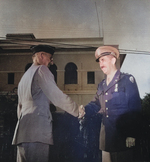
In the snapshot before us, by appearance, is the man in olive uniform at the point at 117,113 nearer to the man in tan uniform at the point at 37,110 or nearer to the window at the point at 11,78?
the man in tan uniform at the point at 37,110

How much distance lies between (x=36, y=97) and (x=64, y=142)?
29.2 inches

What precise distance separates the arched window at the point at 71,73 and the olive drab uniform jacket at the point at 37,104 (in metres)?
0.21

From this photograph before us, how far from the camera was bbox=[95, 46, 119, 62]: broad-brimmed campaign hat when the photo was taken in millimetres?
2641

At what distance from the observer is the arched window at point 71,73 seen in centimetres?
259

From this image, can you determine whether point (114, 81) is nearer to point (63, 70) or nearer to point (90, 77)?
point (90, 77)

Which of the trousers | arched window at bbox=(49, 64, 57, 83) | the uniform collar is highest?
arched window at bbox=(49, 64, 57, 83)

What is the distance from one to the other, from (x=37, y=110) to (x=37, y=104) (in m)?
0.08

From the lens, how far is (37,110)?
2299mm

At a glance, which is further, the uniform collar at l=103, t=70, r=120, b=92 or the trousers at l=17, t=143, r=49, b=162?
the uniform collar at l=103, t=70, r=120, b=92

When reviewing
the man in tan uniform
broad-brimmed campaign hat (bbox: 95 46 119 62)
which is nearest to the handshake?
the man in tan uniform

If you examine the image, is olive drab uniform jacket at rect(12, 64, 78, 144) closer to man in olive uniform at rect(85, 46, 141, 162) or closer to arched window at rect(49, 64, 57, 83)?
arched window at rect(49, 64, 57, 83)

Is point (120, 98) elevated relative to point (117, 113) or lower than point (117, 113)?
elevated

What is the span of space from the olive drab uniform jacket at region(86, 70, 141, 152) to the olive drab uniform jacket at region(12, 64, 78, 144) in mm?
449

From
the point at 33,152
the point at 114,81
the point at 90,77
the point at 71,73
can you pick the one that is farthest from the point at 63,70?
the point at 33,152
